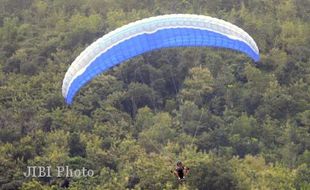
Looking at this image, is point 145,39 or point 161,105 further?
point 161,105

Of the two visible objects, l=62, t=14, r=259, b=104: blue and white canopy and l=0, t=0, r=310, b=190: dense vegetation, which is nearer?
l=62, t=14, r=259, b=104: blue and white canopy

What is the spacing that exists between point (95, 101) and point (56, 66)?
4479mm

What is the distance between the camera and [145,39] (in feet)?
59.0

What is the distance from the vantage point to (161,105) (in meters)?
36.9

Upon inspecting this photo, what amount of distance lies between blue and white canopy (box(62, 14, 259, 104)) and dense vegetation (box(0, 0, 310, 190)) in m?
7.77

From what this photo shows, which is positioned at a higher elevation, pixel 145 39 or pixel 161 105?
pixel 161 105

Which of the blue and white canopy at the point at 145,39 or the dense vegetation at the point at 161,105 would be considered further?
the dense vegetation at the point at 161,105

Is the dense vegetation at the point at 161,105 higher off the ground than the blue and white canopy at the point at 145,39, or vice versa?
the dense vegetation at the point at 161,105

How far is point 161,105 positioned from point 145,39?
18989 millimetres

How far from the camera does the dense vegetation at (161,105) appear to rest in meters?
27.5

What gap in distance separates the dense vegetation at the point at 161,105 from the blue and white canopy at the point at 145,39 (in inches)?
306

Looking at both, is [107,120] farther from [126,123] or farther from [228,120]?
[228,120]

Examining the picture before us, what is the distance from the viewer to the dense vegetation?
1081 inches

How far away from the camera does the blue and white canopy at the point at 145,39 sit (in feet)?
58.6
